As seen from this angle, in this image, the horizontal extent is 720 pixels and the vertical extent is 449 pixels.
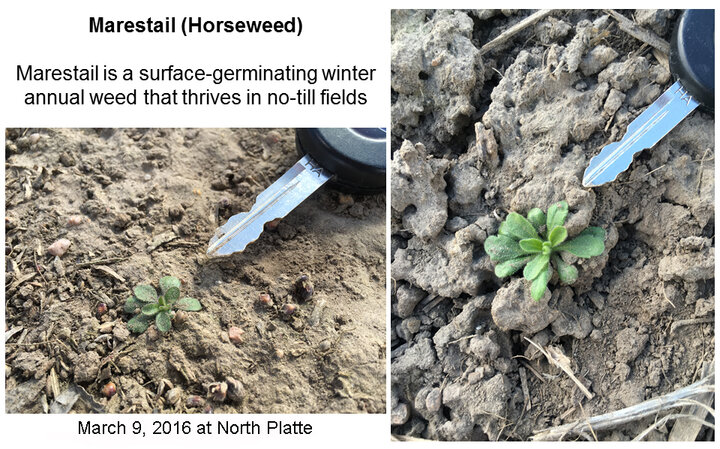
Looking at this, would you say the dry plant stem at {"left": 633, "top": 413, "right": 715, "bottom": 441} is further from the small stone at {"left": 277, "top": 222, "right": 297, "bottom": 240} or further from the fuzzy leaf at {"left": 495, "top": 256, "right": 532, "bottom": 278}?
the small stone at {"left": 277, "top": 222, "right": 297, "bottom": 240}

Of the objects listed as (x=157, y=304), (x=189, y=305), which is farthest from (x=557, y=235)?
(x=157, y=304)

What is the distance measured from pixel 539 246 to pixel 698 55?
870 millimetres

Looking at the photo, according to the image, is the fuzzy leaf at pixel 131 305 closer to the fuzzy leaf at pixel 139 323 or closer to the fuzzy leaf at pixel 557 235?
the fuzzy leaf at pixel 139 323

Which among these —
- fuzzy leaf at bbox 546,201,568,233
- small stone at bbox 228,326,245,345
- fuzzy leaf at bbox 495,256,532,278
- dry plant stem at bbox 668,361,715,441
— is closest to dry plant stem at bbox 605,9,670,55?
fuzzy leaf at bbox 546,201,568,233

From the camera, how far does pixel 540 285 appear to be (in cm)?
197

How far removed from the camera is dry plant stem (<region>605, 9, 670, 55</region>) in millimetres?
2121

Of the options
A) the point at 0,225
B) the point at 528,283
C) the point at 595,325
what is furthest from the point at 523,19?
the point at 0,225

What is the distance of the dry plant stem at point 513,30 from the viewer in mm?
2287

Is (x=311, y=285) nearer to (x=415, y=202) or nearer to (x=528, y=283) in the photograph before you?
(x=415, y=202)

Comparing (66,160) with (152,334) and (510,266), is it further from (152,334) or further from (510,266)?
(510,266)

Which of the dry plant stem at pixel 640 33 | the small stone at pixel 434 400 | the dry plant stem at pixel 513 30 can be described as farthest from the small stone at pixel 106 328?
the dry plant stem at pixel 640 33

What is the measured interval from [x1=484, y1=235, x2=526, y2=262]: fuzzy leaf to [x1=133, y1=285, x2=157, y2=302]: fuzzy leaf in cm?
129

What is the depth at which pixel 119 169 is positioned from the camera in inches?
102

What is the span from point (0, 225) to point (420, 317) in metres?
1.80
